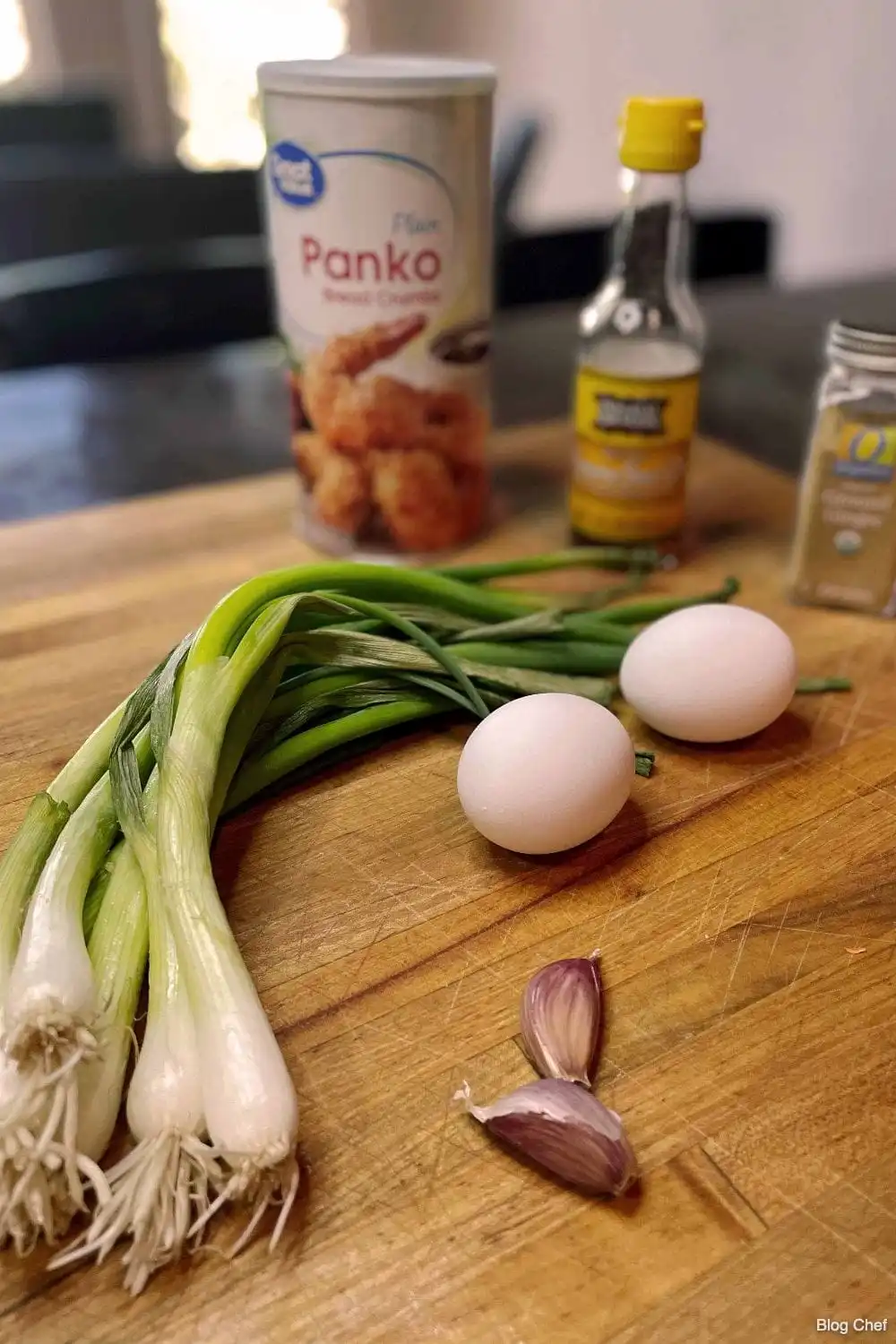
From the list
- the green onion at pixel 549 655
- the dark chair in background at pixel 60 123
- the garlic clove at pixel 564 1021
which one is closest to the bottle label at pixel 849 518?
the green onion at pixel 549 655

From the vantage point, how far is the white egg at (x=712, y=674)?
2.87 ft

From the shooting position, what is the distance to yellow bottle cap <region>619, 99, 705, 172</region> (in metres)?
1.00

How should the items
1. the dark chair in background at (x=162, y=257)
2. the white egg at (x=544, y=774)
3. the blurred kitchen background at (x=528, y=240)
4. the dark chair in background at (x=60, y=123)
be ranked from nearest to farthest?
the white egg at (x=544, y=774), the blurred kitchen background at (x=528, y=240), the dark chair in background at (x=162, y=257), the dark chair in background at (x=60, y=123)

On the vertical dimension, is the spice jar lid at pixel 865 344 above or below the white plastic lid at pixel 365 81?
below

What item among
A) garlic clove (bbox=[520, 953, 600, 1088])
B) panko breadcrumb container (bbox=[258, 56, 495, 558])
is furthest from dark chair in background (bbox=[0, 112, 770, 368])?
garlic clove (bbox=[520, 953, 600, 1088])

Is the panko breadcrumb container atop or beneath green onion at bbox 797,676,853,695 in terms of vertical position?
atop

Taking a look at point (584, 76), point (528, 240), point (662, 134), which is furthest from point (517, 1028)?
point (584, 76)

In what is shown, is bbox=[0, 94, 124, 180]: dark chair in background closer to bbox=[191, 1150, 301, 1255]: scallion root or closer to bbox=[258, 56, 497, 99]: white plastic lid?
bbox=[258, 56, 497, 99]: white plastic lid

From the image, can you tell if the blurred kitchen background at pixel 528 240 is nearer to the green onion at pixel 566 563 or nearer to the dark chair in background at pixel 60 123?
the dark chair in background at pixel 60 123

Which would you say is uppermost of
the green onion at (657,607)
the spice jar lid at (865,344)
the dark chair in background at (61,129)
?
the spice jar lid at (865,344)

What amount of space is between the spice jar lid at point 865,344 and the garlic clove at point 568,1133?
74 centimetres

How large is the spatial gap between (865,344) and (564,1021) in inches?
27.9

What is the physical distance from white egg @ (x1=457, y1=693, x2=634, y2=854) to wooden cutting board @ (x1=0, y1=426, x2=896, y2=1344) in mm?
50

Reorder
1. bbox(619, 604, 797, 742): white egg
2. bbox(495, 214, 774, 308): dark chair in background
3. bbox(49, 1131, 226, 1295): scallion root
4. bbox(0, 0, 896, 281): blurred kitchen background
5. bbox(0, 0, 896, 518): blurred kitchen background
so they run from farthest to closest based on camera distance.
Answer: bbox(495, 214, 774, 308): dark chair in background → bbox(0, 0, 896, 281): blurred kitchen background → bbox(0, 0, 896, 518): blurred kitchen background → bbox(619, 604, 797, 742): white egg → bbox(49, 1131, 226, 1295): scallion root
